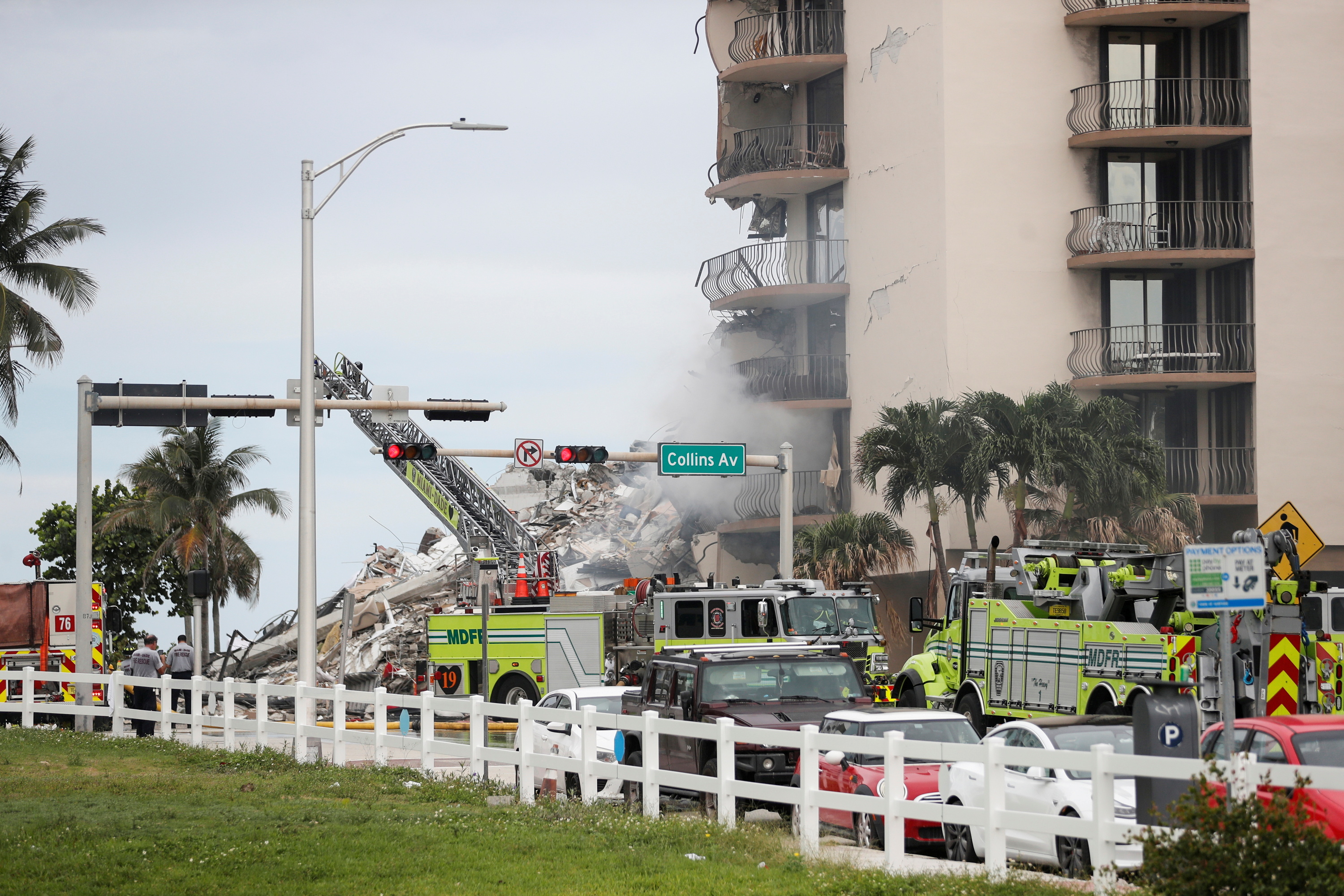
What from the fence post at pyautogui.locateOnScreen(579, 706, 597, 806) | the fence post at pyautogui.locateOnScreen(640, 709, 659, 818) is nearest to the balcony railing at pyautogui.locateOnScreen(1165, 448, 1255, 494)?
the fence post at pyautogui.locateOnScreen(579, 706, 597, 806)

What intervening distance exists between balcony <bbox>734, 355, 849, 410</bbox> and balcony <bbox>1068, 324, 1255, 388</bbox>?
23.4ft

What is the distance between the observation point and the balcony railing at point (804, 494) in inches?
1854

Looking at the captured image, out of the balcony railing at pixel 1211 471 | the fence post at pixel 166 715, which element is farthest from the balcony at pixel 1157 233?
the fence post at pixel 166 715

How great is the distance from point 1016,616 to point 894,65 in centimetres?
2660

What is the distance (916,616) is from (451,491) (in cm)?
2482

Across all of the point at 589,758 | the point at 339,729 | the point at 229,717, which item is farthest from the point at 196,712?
the point at 589,758

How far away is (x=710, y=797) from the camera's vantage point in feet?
51.3

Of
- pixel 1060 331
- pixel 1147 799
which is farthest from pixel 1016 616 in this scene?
pixel 1060 331

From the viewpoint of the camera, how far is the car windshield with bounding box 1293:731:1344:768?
11.7 m

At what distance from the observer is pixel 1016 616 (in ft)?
72.4

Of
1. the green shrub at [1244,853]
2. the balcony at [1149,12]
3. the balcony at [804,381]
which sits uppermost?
the balcony at [1149,12]

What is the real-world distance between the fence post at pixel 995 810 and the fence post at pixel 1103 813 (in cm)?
78

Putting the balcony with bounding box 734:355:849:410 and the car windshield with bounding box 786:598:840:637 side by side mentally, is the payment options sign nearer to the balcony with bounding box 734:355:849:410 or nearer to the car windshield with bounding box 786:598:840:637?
the car windshield with bounding box 786:598:840:637

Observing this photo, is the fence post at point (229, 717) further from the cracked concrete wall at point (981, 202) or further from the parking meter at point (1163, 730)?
the cracked concrete wall at point (981, 202)
